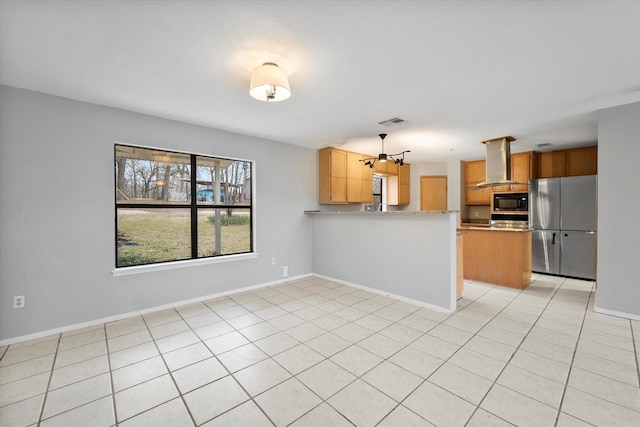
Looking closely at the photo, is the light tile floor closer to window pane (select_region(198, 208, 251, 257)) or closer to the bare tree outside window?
the bare tree outside window

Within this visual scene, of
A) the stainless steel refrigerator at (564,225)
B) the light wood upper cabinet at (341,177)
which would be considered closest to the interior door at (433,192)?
the stainless steel refrigerator at (564,225)

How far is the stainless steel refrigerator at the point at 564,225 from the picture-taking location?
14.8 ft

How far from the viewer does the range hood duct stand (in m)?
4.51

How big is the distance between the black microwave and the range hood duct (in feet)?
3.97

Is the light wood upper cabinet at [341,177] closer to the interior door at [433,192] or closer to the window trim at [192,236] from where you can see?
the window trim at [192,236]

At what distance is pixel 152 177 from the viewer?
4.40 metres

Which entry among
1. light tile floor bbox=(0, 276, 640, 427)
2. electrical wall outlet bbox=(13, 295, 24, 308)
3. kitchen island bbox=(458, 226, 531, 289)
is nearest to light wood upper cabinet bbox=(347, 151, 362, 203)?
kitchen island bbox=(458, 226, 531, 289)

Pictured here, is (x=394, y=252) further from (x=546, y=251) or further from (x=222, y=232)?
(x=222, y=232)

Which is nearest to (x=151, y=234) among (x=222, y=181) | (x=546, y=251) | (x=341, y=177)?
(x=222, y=181)

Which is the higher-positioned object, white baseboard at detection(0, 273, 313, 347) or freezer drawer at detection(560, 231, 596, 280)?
freezer drawer at detection(560, 231, 596, 280)

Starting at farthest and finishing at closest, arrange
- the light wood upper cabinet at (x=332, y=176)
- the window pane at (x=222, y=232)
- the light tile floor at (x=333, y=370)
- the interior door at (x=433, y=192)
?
the interior door at (x=433, y=192) < the window pane at (x=222, y=232) < the light wood upper cabinet at (x=332, y=176) < the light tile floor at (x=333, y=370)

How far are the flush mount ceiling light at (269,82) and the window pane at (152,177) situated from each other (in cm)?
229

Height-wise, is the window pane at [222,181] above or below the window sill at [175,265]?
above

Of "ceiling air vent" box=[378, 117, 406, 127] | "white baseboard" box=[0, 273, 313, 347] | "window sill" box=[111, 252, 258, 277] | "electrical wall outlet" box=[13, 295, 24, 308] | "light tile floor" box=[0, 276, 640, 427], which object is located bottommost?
"light tile floor" box=[0, 276, 640, 427]
